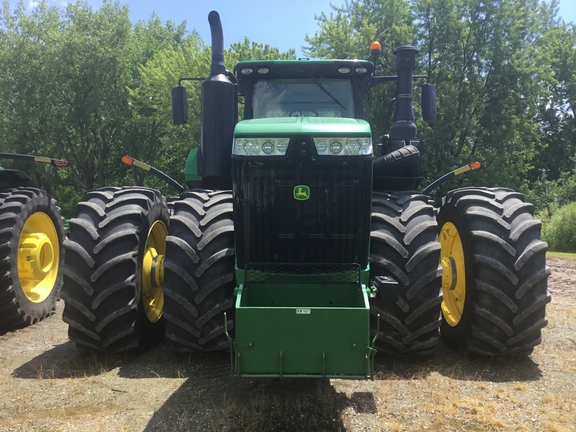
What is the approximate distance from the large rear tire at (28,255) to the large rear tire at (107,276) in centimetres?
150

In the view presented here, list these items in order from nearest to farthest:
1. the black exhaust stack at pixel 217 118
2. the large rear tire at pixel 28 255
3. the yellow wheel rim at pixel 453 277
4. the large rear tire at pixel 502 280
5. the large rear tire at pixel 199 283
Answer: the large rear tire at pixel 199 283, the large rear tire at pixel 502 280, the black exhaust stack at pixel 217 118, the yellow wheel rim at pixel 453 277, the large rear tire at pixel 28 255

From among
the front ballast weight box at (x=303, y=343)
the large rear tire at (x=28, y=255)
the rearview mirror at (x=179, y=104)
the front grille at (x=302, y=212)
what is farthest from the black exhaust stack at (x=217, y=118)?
the large rear tire at (x=28, y=255)

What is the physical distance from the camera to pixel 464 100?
22.3 m

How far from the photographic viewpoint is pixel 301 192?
147 inches

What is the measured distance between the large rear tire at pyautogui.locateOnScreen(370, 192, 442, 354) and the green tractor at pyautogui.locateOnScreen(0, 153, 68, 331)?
13.0ft

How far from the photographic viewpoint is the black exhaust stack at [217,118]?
470cm

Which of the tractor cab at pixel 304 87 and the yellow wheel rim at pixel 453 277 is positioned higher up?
the tractor cab at pixel 304 87

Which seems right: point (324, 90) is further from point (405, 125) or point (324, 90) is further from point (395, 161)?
point (405, 125)

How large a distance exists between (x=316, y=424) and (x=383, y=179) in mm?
2837

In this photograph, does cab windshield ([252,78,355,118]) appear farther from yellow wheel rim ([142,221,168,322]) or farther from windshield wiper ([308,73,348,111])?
yellow wheel rim ([142,221,168,322])

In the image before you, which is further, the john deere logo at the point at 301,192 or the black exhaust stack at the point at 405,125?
the black exhaust stack at the point at 405,125

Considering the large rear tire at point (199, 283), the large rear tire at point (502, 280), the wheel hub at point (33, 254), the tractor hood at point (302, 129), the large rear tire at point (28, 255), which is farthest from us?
the wheel hub at point (33, 254)

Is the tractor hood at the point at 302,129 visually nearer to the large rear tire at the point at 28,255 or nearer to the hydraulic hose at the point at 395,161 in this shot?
the hydraulic hose at the point at 395,161

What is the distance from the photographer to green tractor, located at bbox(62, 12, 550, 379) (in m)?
3.16
